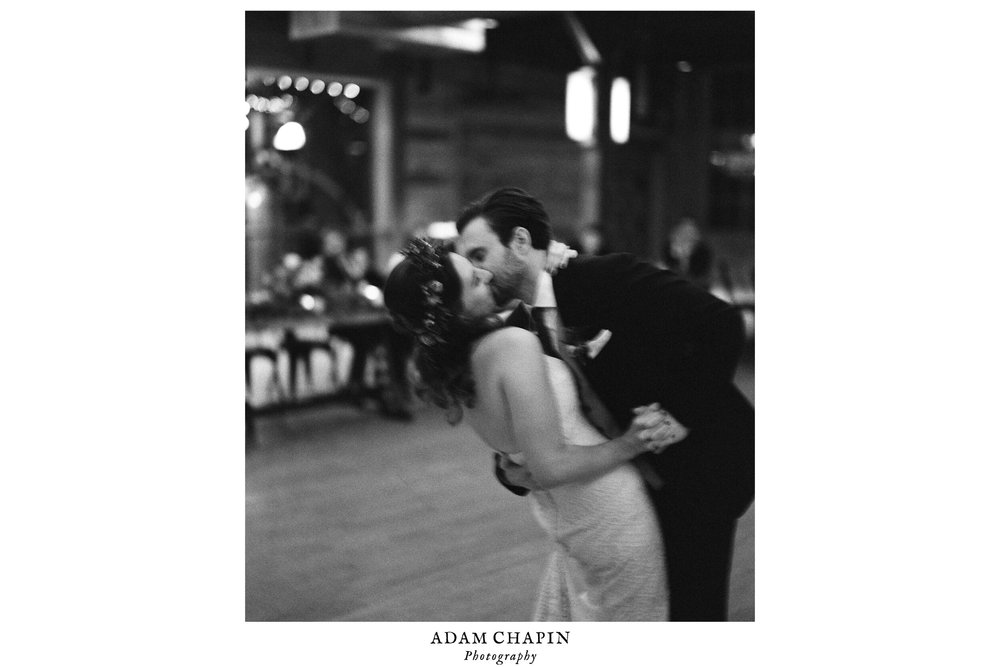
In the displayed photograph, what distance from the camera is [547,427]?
183 cm

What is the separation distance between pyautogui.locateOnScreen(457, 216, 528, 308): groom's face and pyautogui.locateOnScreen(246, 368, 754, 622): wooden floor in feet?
2.98

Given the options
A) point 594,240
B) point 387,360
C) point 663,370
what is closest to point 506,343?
point 663,370

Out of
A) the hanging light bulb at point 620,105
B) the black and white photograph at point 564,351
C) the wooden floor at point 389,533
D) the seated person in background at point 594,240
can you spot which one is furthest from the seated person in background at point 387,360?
the black and white photograph at point 564,351

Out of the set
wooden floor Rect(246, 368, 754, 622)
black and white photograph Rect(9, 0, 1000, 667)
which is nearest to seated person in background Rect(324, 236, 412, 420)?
wooden floor Rect(246, 368, 754, 622)

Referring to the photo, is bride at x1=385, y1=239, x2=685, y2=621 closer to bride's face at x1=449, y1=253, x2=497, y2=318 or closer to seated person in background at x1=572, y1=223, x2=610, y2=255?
bride's face at x1=449, y1=253, x2=497, y2=318

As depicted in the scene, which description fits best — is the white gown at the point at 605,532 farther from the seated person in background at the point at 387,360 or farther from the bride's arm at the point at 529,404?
the seated person in background at the point at 387,360

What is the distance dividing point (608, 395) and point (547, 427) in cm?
31

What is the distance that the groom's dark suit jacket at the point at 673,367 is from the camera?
6.55 feet

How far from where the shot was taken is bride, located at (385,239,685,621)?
1.84 metres
